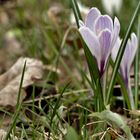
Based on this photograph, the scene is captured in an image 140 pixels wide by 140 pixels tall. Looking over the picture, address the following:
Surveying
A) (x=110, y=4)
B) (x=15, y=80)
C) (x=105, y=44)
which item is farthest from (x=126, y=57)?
(x=110, y=4)

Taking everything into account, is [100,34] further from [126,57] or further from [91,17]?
[126,57]

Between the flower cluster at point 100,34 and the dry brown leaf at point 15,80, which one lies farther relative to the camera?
the dry brown leaf at point 15,80

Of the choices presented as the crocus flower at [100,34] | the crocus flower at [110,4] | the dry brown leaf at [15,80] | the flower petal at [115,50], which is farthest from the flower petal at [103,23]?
the crocus flower at [110,4]

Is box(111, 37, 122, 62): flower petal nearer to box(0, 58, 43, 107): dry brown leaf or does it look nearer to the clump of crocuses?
the clump of crocuses

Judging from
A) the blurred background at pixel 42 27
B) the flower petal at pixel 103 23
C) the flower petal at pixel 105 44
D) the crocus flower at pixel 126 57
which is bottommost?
the blurred background at pixel 42 27

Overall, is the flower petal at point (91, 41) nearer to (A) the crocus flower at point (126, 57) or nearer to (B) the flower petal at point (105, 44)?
(B) the flower petal at point (105, 44)

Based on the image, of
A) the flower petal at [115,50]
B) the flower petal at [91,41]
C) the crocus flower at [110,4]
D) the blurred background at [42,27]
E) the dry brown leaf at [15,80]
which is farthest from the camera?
the crocus flower at [110,4]

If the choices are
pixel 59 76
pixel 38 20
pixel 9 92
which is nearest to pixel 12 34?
pixel 38 20
